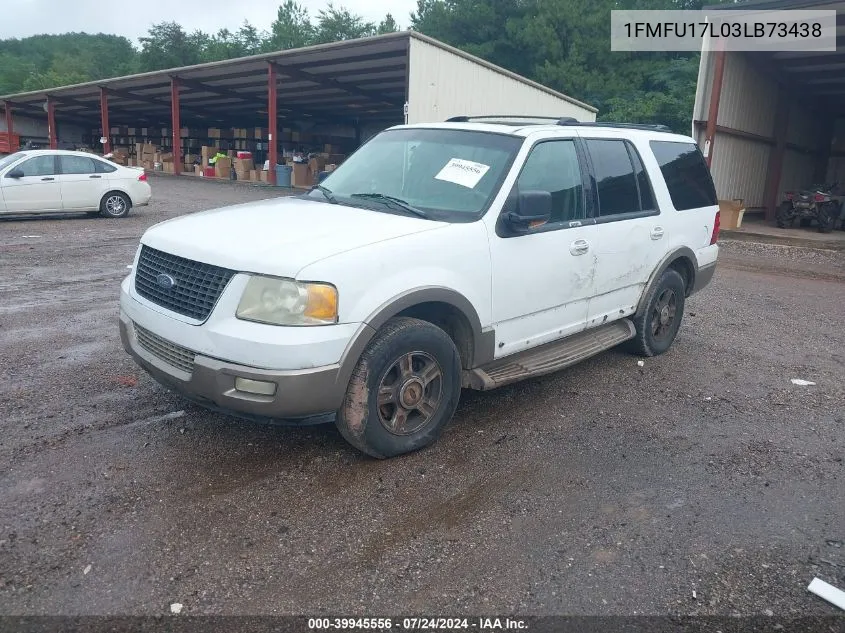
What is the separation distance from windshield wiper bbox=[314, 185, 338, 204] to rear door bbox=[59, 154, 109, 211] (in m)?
11.1

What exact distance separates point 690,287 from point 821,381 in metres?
1.37

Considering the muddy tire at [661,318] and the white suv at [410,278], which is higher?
the white suv at [410,278]

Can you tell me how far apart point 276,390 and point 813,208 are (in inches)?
707

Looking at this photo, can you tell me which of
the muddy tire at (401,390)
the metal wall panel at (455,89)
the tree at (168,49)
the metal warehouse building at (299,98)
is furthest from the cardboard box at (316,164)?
the tree at (168,49)

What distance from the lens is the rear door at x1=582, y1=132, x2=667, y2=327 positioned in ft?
16.5

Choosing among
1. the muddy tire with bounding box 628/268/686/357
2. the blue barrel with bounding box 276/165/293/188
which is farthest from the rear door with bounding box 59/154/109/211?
the blue barrel with bounding box 276/165/293/188

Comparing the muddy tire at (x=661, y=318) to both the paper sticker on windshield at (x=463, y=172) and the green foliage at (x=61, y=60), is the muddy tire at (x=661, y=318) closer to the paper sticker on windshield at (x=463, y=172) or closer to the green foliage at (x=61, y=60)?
the paper sticker on windshield at (x=463, y=172)

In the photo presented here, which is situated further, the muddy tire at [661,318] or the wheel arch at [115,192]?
the wheel arch at [115,192]

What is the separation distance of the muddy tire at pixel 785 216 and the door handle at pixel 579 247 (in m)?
15.8

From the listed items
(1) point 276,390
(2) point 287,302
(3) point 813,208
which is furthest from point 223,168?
(1) point 276,390

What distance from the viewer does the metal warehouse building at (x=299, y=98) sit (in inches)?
740

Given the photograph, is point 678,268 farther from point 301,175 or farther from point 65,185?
point 301,175

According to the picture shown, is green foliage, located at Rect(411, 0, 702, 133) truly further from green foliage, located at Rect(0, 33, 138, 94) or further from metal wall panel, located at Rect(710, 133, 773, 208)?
green foliage, located at Rect(0, 33, 138, 94)

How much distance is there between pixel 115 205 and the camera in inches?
581
